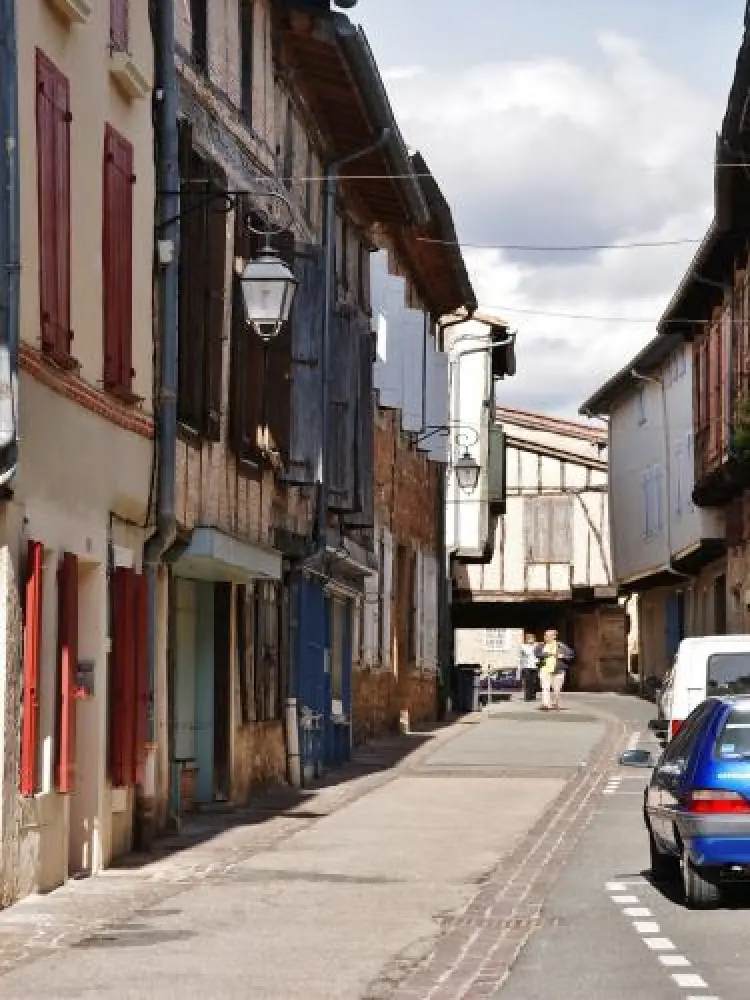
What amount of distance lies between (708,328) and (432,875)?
32.5 m

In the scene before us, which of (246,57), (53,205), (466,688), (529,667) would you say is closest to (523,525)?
(529,667)

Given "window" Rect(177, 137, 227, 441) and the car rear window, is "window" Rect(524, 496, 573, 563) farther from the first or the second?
the car rear window

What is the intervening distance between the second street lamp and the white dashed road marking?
598 cm

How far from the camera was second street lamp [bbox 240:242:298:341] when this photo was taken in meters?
19.7

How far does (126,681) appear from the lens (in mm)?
16969

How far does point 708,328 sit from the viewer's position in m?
47.9

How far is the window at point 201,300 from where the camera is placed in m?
19.5

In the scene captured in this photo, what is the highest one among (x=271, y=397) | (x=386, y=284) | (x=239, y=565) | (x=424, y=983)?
(x=386, y=284)

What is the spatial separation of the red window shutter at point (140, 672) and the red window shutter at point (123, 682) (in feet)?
0.36

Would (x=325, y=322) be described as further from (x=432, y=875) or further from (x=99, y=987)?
(x=99, y=987)

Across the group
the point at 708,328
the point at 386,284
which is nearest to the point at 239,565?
the point at 386,284

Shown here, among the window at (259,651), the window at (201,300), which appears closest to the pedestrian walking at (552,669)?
the window at (259,651)

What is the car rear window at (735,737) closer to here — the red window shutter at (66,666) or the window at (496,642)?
the red window shutter at (66,666)

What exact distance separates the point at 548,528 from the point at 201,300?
4550 centimetres
